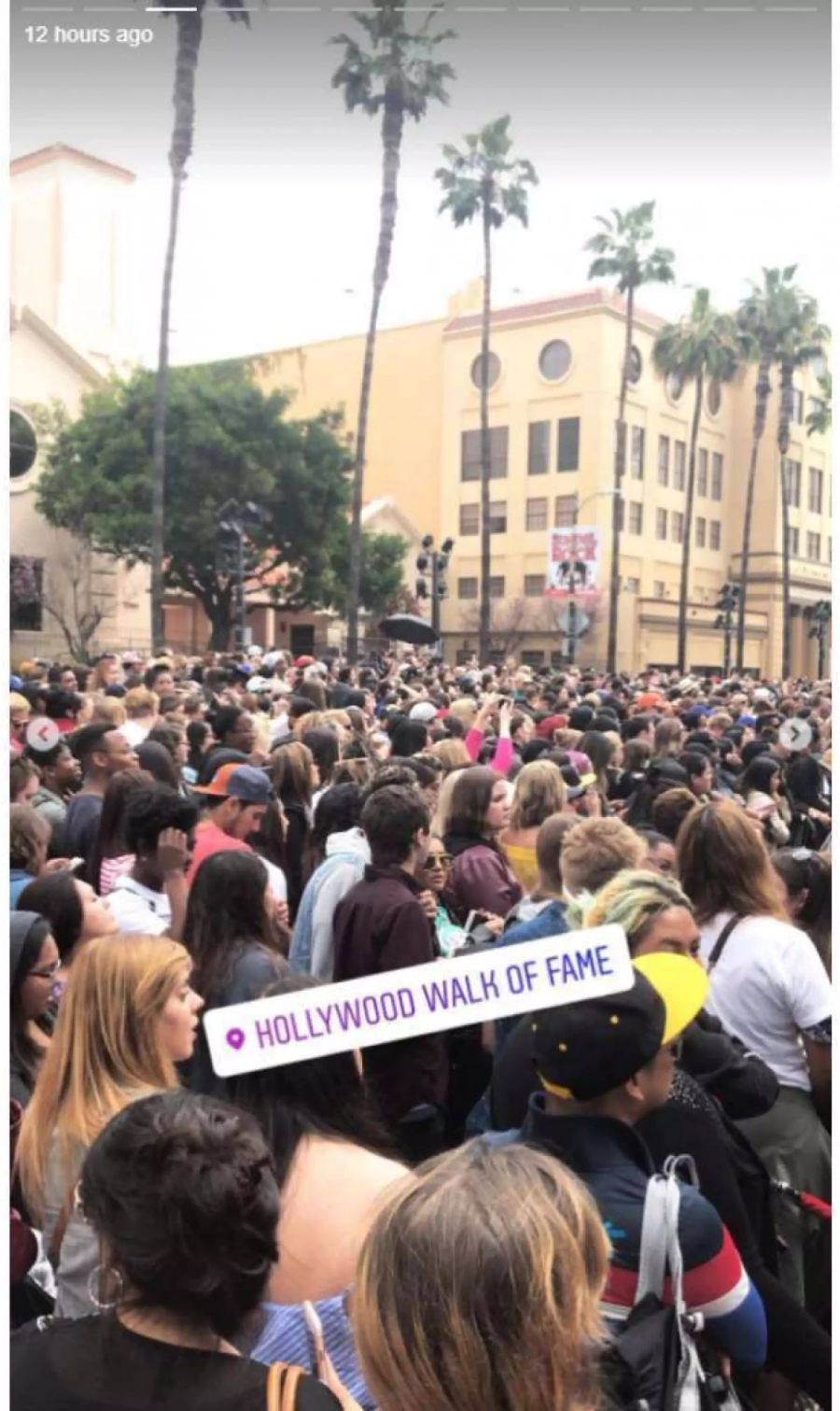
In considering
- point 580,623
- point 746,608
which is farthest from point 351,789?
point 580,623

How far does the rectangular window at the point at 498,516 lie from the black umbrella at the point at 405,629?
1.34m

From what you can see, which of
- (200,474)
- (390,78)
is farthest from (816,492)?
(200,474)

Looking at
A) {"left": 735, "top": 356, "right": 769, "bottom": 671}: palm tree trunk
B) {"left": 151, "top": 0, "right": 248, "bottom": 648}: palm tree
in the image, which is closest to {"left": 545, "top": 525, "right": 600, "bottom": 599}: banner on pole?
{"left": 735, "top": 356, "right": 769, "bottom": 671}: palm tree trunk

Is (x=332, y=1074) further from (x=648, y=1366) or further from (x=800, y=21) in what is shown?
(x=800, y=21)

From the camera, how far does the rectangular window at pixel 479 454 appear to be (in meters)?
3.66

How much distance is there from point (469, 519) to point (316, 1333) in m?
3.12

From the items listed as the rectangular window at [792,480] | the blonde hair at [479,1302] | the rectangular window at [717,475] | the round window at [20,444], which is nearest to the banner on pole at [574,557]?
the rectangular window at [717,475]

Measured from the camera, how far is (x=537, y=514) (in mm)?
4207

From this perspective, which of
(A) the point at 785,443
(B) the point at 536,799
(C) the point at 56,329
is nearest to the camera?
(C) the point at 56,329

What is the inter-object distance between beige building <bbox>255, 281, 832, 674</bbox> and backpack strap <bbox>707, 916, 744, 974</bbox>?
825 mm

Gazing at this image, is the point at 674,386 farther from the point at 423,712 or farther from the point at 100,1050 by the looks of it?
the point at 100,1050

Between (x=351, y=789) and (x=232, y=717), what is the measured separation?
1960 mm

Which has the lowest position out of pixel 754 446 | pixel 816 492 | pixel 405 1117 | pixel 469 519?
pixel 405 1117

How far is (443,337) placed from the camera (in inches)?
127
